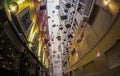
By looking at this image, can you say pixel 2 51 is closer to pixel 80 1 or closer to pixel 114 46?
pixel 114 46

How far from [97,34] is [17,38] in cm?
378

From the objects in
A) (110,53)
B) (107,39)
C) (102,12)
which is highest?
(102,12)

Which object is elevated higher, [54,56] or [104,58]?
[104,58]

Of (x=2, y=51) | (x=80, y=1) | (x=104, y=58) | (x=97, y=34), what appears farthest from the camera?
(x=80, y=1)

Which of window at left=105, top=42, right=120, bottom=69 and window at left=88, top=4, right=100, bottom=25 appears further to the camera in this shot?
window at left=88, top=4, right=100, bottom=25

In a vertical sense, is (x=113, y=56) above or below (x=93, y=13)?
below

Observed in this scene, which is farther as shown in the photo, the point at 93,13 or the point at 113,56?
the point at 93,13

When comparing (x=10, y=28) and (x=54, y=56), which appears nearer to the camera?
(x=10, y=28)

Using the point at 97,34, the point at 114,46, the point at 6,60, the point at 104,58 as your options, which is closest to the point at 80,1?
the point at 97,34

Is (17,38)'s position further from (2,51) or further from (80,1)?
(80,1)

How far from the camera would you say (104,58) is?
25.4 feet

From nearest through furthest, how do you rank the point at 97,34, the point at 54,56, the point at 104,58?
the point at 104,58
the point at 97,34
the point at 54,56

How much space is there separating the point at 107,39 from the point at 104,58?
38.4 inches

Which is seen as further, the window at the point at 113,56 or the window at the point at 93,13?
the window at the point at 93,13
